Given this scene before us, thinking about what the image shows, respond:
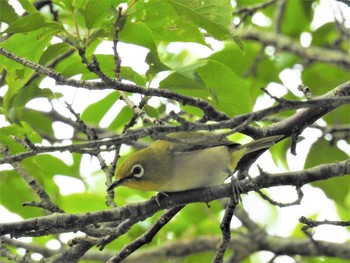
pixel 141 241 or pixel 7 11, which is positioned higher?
pixel 7 11

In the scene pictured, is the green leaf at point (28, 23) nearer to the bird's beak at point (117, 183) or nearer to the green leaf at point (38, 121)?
the bird's beak at point (117, 183)

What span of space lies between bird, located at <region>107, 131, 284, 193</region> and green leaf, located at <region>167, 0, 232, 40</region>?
70 centimetres

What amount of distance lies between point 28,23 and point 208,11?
844mm

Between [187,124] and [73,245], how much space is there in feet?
3.87

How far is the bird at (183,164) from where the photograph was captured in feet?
12.4

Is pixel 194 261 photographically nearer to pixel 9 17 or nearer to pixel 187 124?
pixel 9 17

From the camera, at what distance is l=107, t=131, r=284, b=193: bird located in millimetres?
3789

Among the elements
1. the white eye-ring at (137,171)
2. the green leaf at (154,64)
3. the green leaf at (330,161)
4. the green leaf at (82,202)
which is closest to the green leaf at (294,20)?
the green leaf at (330,161)

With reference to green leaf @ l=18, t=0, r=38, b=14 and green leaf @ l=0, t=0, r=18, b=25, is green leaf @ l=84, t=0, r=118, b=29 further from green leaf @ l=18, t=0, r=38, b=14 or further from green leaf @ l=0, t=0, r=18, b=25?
green leaf @ l=0, t=0, r=18, b=25

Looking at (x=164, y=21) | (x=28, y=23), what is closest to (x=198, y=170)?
(x=164, y=21)

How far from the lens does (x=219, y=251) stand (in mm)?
3473

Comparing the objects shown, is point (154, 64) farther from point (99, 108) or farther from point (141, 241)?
point (99, 108)

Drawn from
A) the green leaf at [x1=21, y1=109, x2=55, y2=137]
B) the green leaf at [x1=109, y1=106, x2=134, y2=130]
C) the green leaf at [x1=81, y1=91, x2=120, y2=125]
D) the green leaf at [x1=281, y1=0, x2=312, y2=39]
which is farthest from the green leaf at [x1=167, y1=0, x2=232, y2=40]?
the green leaf at [x1=281, y1=0, x2=312, y2=39]

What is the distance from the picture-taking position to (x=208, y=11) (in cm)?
321
